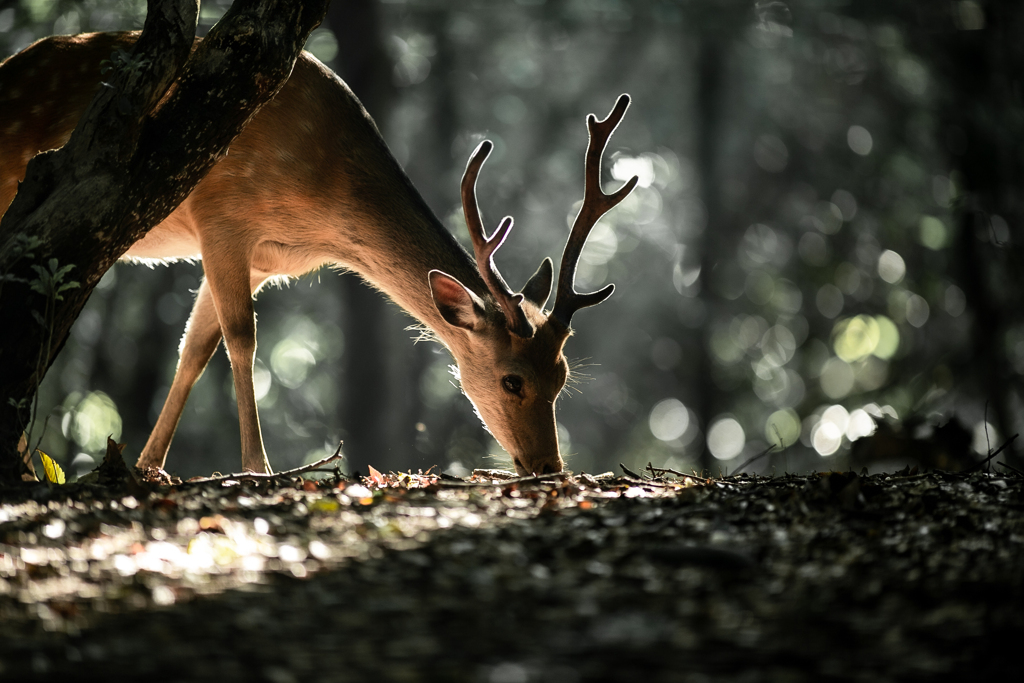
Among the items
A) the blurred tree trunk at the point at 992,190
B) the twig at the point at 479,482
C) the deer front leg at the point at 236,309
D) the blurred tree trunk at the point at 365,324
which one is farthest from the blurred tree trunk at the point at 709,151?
the twig at the point at 479,482

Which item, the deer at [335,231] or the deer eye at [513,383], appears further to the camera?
the deer eye at [513,383]

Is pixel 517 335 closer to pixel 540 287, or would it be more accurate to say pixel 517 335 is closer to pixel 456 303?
pixel 456 303

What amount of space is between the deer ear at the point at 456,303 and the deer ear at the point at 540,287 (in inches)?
22.9

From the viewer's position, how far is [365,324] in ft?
42.1

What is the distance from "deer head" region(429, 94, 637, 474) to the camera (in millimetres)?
5812

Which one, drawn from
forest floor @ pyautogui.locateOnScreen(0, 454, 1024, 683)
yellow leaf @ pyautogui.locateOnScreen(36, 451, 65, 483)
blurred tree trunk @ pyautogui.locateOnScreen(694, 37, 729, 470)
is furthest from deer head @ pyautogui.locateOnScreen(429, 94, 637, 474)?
blurred tree trunk @ pyautogui.locateOnScreen(694, 37, 729, 470)

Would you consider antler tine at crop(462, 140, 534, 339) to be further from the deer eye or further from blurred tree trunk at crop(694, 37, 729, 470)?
blurred tree trunk at crop(694, 37, 729, 470)

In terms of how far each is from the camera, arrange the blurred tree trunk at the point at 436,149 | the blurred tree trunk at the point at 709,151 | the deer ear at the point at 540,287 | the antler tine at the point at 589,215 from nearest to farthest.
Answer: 1. the antler tine at the point at 589,215
2. the deer ear at the point at 540,287
3. the blurred tree trunk at the point at 436,149
4. the blurred tree trunk at the point at 709,151

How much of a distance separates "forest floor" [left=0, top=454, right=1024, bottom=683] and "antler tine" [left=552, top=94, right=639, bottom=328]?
8.01ft

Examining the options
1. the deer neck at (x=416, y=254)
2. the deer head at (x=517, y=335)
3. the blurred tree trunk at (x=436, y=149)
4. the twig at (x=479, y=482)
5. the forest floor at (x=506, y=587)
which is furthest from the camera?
the blurred tree trunk at (x=436, y=149)

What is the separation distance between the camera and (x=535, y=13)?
65.2 feet

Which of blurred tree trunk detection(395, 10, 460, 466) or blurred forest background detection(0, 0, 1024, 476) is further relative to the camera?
blurred tree trunk detection(395, 10, 460, 466)

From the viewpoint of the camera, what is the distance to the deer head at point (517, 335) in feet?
19.1

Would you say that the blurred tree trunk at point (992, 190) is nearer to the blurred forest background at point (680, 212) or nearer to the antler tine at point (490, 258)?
the blurred forest background at point (680, 212)
